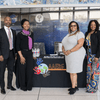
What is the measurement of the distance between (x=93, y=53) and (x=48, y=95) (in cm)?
133

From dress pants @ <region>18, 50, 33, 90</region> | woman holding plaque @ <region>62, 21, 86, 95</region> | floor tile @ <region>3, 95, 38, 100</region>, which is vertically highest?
woman holding plaque @ <region>62, 21, 86, 95</region>

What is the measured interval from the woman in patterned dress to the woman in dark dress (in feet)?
4.30

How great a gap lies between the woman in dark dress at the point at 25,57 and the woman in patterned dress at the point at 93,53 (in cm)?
131

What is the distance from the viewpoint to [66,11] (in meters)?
5.84

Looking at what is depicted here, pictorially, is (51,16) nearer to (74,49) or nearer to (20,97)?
(74,49)

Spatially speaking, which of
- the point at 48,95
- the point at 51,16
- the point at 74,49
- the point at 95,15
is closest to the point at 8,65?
the point at 48,95

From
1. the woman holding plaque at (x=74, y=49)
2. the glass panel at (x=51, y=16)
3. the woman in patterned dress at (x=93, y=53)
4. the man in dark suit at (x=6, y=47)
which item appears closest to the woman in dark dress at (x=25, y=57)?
the man in dark suit at (x=6, y=47)

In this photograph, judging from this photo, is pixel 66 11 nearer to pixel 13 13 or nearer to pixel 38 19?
pixel 38 19

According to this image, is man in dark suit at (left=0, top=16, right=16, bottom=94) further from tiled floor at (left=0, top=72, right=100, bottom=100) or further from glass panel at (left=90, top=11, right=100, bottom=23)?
glass panel at (left=90, top=11, right=100, bottom=23)

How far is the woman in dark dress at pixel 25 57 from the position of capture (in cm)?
264

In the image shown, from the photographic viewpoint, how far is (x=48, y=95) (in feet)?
8.32

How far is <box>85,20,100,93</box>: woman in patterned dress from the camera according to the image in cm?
250

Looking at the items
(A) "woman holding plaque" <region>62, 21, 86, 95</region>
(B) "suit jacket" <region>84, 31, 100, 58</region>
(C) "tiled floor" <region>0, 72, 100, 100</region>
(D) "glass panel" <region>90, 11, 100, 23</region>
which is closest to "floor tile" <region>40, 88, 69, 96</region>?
(C) "tiled floor" <region>0, 72, 100, 100</region>

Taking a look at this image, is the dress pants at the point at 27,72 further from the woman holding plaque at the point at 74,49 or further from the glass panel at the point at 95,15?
the glass panel at the point at 95,15
